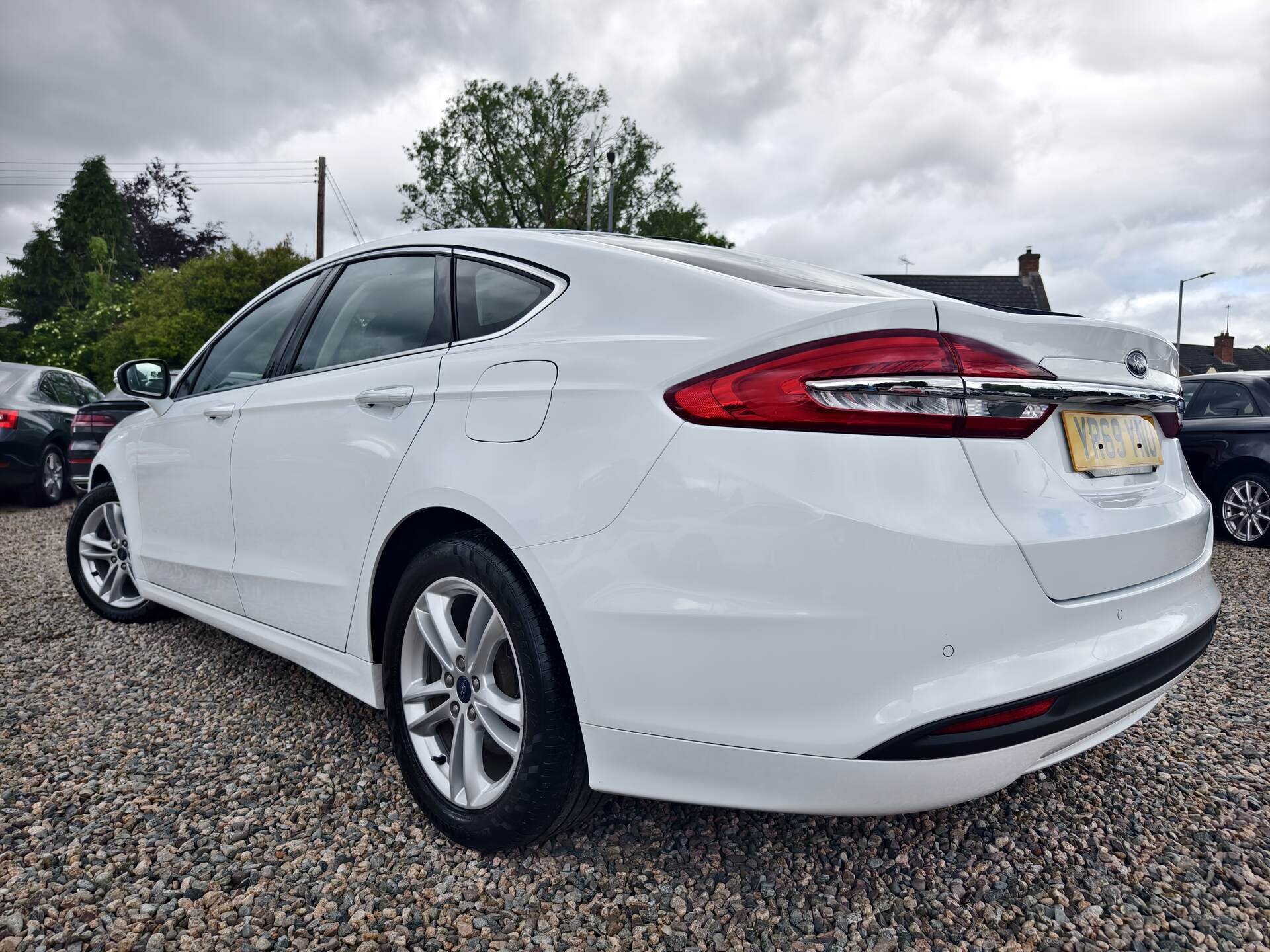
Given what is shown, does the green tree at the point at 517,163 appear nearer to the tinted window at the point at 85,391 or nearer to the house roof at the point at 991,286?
the house roof at the point at 991,286

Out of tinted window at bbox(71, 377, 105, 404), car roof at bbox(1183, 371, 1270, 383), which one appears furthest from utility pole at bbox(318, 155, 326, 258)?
car roof at bbox(1183, 371, 1270, 383)

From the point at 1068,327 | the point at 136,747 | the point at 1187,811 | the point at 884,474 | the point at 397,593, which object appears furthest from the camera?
the point at 136,747

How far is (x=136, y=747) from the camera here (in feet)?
8.66

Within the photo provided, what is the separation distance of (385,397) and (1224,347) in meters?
57.9

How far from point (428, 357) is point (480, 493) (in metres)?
0.51

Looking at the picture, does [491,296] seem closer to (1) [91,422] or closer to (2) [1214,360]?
(1) [91,422]

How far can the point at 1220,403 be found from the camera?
23.5ft

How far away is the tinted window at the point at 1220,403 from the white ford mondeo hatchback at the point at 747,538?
20.2 ft

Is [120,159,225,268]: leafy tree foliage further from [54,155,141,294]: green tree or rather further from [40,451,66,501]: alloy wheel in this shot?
[40,451,66,501]: alloy wheel

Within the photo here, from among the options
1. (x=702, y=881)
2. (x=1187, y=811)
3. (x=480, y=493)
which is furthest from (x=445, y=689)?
(x=1187, y=811)

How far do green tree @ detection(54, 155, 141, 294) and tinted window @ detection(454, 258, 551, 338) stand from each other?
2076 inches

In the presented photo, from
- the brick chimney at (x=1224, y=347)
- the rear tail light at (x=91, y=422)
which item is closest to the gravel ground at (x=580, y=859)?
the rear tail light at (x=91, y=422)

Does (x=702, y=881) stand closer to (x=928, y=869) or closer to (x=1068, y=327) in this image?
(x=928, y=869)

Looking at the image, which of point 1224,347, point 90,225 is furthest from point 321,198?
point 1224,347
